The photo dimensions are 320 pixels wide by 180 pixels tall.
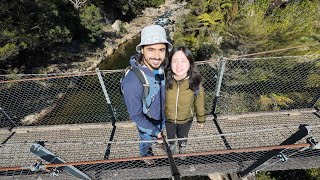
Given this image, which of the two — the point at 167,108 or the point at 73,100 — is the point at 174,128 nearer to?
the point at 167,108

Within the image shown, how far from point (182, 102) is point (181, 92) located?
14cm

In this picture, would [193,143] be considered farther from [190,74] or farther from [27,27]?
[27,27]

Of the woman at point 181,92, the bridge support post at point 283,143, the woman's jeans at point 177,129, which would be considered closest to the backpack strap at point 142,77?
the woman at point 181,92

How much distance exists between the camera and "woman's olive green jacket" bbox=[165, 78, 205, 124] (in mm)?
2914

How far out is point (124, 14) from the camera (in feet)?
87.0

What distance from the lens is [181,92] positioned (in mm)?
2939

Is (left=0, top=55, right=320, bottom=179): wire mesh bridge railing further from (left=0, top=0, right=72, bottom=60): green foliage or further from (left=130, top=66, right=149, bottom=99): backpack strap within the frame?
(left=0, top=0, right=72, bottom=60): green foliage

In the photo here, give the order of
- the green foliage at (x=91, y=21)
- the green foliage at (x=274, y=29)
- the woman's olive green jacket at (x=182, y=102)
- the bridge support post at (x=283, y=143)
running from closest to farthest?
the bridge support post at (x=283, y=143) < the woman's olive green jacket at (x=182, y=102) < the green foliage at (x=274, y=29) < the green foliage at (x=91, y=21)

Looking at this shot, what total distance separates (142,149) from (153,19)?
24.2 m

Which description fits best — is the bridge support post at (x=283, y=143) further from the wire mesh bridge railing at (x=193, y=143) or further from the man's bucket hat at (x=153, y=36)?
the man's bucket hat at (x=153, y=36)

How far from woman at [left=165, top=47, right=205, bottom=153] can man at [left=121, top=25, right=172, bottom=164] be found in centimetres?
11

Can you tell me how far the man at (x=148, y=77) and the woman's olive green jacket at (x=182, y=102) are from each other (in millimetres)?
163

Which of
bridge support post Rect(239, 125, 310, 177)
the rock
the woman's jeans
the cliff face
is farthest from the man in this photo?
the rock

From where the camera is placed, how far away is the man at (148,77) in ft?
8.01
